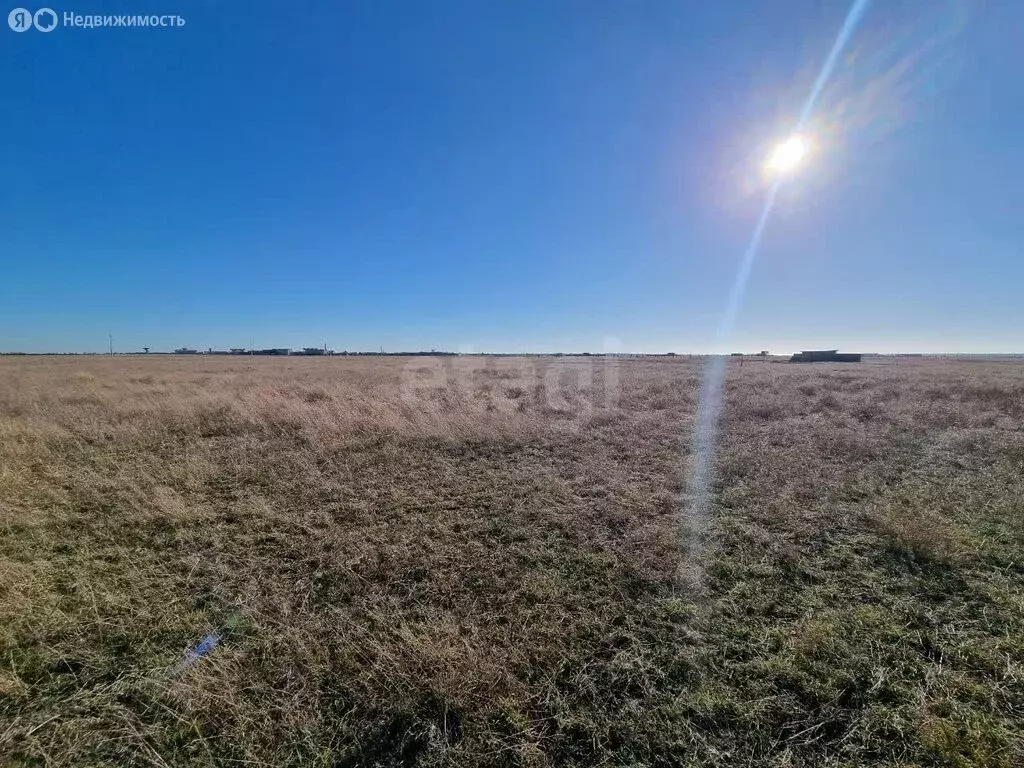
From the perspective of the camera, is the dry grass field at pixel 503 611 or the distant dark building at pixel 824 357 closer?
the dry grass field at pixel 503 611

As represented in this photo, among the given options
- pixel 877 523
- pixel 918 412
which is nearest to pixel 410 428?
pixel 877 523

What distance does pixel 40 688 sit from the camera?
2.59 metres

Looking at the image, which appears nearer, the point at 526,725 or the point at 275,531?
the point at 526,725

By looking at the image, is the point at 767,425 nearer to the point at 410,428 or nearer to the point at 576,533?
the point at 576,533

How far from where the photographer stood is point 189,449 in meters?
7.99

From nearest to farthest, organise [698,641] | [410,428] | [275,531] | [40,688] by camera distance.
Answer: [40,688]
[698,641]
[275,531]
[410,428]

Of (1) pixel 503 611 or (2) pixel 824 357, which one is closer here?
(1) pixel 503 611

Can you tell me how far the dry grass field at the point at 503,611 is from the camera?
91.2 inches

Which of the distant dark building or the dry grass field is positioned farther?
the distant dark building

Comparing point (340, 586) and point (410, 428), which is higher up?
point (410, 428)

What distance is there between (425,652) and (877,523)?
553cm

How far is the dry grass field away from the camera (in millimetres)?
2316

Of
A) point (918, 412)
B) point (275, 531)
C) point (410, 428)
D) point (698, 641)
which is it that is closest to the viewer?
point (698, 641)

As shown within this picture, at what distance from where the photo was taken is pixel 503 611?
3389 millimetres
